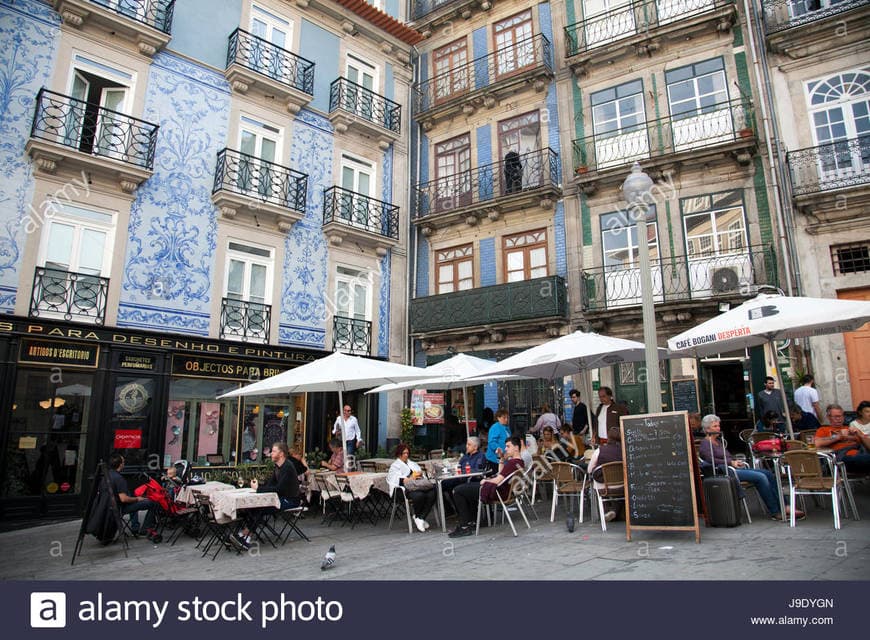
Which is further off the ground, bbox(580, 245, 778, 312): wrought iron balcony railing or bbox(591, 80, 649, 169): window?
bbox(591, 80, 649, 169): window

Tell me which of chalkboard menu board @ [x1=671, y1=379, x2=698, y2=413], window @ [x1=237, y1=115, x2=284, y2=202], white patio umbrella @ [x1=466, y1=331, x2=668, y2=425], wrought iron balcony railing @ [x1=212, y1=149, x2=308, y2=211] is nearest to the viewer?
white patio umbrella @ [x1=466, y1=331, x2=668, y2=425]

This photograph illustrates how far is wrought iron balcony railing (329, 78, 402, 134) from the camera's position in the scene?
56.4ft

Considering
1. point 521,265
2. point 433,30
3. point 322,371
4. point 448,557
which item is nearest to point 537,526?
point 448,557

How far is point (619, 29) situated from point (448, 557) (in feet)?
49.1

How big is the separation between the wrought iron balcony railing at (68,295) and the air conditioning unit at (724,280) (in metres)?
13.4

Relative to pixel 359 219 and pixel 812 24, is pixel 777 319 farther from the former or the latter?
pixel 359 219

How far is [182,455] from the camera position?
1309 centimetres

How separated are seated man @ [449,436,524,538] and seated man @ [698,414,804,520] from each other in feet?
7.34

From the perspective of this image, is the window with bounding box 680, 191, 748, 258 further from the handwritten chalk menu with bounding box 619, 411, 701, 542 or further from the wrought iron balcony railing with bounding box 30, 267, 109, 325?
the wrought iron balcony railing with bounding box 30, 267, 109, 325

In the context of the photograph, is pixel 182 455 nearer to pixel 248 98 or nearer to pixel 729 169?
pixel 248 98

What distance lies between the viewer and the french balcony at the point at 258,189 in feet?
47.2

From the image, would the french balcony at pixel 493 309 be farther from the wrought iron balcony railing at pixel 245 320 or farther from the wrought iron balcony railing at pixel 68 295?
the wrought iron balcony railing at pixel 68 295

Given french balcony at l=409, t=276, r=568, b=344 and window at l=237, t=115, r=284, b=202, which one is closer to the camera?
window at l=237, t=115, r=284, b=202

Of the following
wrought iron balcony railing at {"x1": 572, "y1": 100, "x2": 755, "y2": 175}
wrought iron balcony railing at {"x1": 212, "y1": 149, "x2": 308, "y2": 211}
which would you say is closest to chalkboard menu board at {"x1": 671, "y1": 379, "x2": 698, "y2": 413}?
wrought iron balcony railing at {"x1": 572, "y1": 100, "x2": 755, "y2": 175}
